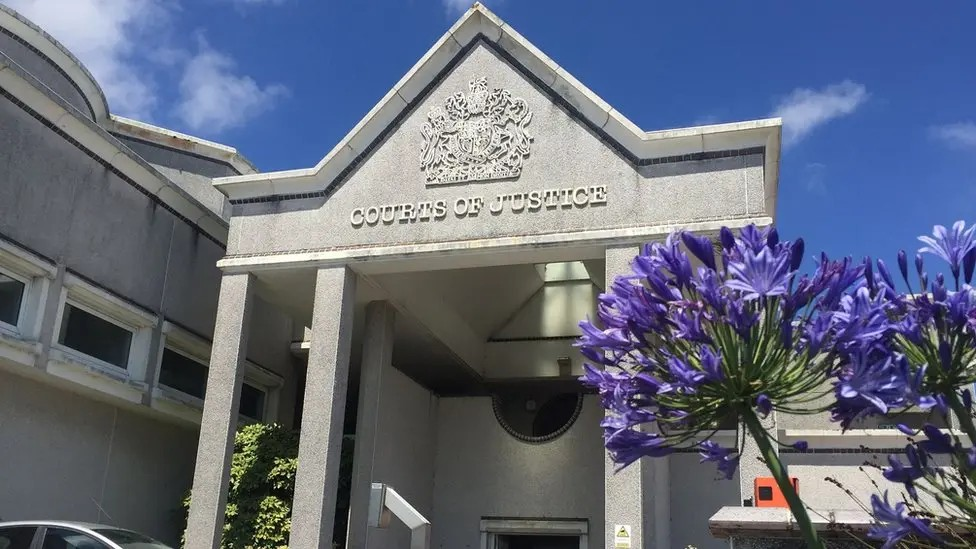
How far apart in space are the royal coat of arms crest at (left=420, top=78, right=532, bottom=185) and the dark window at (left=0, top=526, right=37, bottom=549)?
247 inches

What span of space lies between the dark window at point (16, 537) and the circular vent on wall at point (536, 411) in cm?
927

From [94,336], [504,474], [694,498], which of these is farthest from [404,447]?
[94,336]

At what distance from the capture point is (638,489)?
32.8 feet

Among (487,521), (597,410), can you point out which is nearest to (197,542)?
(487,521)

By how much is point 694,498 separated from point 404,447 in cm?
489

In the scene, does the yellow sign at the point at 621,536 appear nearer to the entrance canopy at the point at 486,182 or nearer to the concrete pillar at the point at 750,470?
the concrete pillar at the point at 750,470

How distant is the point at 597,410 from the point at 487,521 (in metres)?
2.81

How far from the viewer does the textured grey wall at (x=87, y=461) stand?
38.4ft

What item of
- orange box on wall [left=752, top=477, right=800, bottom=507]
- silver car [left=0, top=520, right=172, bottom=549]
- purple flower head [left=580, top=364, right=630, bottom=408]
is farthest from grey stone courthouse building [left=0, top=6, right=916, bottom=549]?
purple flower head [left=580, top=364, right=630, bottom=408]

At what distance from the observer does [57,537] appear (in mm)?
8586

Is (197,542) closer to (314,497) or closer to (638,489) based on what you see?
(314,497)

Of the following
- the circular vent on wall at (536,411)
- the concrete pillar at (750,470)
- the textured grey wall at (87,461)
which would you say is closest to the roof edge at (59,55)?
the textured grey wall at (87,461)

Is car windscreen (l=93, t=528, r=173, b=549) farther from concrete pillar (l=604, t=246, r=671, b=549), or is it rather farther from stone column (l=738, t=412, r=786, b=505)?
stone column (l=738, t=412, r=786, b=505)

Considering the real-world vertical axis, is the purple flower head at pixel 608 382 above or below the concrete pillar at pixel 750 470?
below
